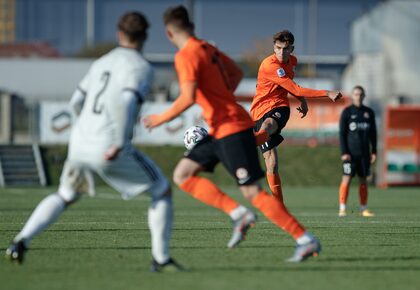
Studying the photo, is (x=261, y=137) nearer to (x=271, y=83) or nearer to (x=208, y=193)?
(x=271, y=83)

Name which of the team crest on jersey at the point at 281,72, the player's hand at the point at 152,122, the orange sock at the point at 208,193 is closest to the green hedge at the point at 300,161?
the team crest on jersey at the point at 281,72

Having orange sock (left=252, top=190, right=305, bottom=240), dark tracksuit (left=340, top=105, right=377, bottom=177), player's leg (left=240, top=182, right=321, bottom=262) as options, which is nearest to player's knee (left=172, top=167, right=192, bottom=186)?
player's leg (left=240, top=182, right=321, bottom=262)

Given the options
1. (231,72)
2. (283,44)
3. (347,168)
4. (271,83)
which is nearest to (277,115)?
(271,83)

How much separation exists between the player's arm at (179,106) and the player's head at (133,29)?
A: 0.54m

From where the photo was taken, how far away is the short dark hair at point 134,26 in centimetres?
868

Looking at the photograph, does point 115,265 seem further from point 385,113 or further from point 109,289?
point 385,113

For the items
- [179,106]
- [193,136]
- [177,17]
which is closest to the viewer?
[179,106]

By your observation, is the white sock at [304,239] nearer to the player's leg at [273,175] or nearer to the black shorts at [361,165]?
the player's leg at [273,175]

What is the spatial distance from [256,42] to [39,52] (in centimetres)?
1788

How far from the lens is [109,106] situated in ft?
28.1

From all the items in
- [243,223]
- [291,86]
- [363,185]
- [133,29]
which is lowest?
[363,185]

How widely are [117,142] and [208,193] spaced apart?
1.46m

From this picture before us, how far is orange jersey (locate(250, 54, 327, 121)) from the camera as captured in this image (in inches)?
516

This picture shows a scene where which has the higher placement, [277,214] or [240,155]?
[240,155]
